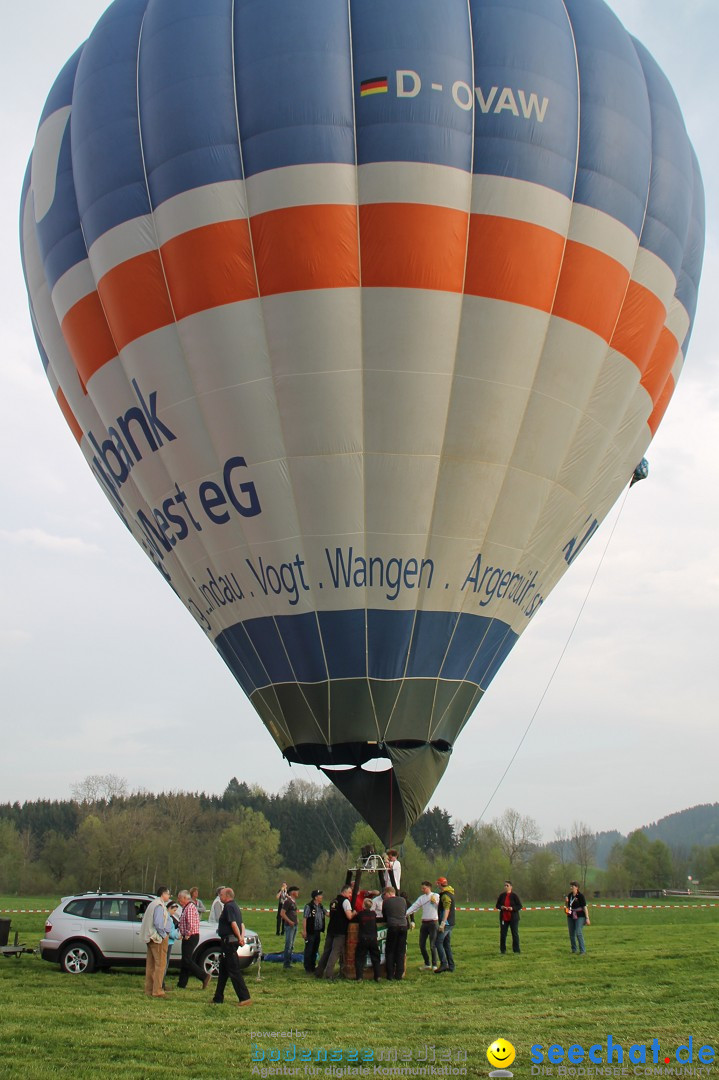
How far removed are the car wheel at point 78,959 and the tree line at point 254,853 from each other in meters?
28.3

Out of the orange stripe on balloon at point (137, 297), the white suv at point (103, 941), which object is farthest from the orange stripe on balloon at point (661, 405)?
the white suv at point (103, 941)

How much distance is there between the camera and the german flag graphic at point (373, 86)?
440 inches

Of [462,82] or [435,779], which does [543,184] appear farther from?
[435,779]

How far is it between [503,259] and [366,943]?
753cm

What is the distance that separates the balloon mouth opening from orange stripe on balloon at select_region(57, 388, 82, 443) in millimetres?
5730

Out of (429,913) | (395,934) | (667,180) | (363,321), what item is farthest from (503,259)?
(395,934)

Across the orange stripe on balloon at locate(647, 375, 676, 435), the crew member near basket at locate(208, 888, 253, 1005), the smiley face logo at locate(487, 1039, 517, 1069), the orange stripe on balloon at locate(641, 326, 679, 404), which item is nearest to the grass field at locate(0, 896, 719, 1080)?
the smiley face logo at locate(487, 1039, 517, 1069)

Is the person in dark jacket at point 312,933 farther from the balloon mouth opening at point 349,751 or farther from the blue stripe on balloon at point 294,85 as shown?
the blue stripe on balloon at point 294,85

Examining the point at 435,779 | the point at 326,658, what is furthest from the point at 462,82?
the point at 435,779

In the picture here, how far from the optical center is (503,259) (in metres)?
11.3

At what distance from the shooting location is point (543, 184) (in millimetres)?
11469

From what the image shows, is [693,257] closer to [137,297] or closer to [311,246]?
[311,246]

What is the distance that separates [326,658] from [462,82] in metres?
6.82

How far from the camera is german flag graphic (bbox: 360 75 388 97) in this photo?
1118cm
